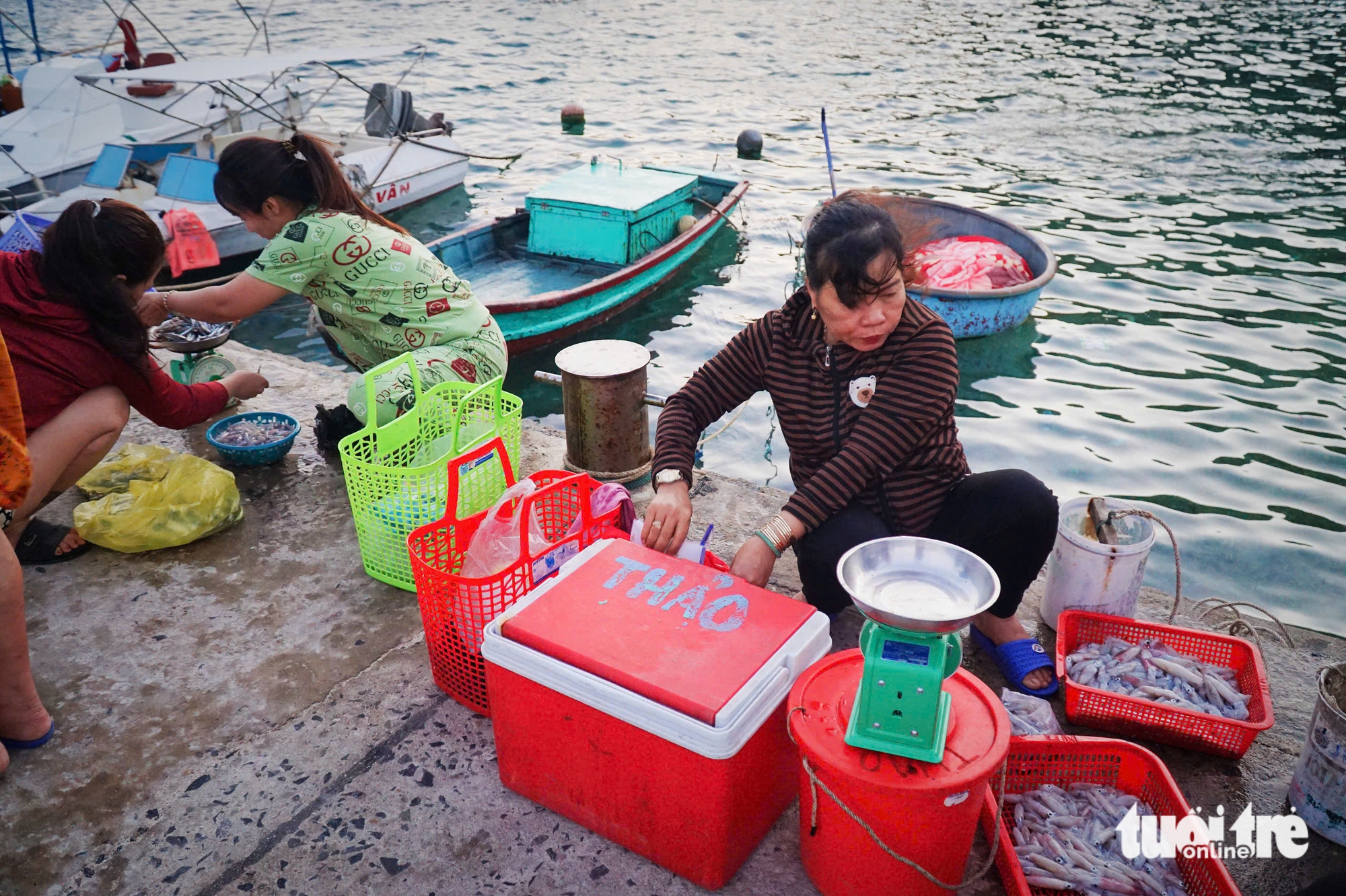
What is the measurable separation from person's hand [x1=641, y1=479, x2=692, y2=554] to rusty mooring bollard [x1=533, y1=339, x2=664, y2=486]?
1261 mm

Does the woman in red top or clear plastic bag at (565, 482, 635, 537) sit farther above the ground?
the woman in red top

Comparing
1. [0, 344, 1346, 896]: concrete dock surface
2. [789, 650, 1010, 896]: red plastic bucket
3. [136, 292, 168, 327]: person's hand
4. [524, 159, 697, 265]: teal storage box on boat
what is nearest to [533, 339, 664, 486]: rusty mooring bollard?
[0, 344, 1346, 896]: concrete dock surface

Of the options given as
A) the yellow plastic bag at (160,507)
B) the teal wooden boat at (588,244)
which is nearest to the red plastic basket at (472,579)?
the yellow plastic bag at (160,507)

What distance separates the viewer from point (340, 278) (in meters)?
3.46

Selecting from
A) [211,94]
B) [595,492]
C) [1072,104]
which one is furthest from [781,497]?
[1072,104]

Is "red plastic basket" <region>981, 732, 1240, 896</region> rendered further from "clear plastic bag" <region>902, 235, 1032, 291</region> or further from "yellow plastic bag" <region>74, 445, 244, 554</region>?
"clear plastic bag" <region>902, 235, 1032, 291</region>

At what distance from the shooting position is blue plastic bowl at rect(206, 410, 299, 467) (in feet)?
11.9

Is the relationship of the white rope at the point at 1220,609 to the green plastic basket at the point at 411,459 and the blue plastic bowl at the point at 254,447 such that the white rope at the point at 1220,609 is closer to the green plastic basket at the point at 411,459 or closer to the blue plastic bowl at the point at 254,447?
the green plastic basket at the point at 411,459

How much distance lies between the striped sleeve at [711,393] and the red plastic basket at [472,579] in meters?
0.26

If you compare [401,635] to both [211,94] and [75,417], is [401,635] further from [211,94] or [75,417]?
[211,94]

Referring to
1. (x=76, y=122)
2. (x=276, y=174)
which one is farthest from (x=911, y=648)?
(x=76, y=122)

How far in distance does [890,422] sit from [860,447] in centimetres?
11

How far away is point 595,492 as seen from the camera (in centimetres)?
271

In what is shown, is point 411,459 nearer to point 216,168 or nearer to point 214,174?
point 214,174
